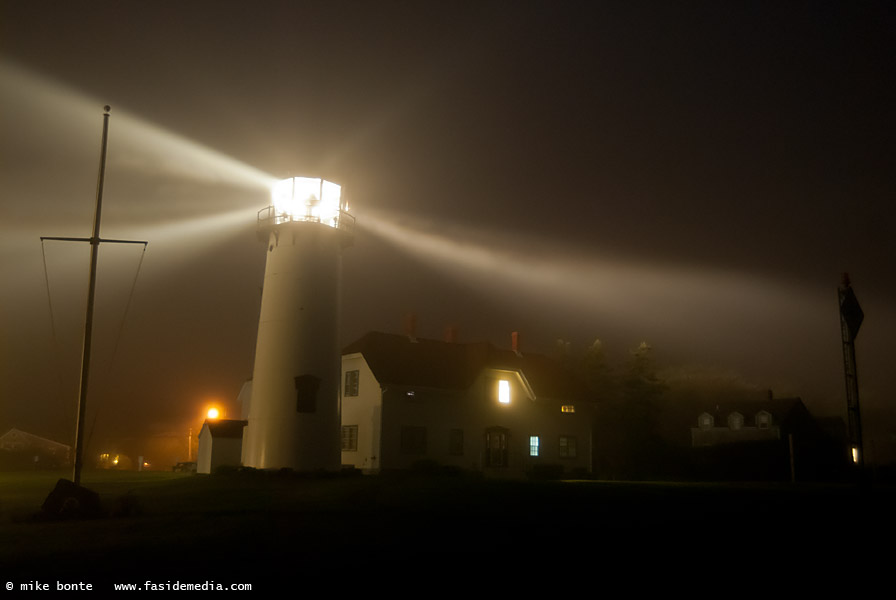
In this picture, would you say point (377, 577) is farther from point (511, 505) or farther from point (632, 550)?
point (511, 505)

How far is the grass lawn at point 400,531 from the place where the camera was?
10.3 meters

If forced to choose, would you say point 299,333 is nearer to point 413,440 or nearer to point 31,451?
point 413,440

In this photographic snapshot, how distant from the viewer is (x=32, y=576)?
9555 mm

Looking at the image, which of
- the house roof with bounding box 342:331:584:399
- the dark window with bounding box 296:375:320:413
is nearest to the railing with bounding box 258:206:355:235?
the dark window with bounding box 296:375:320:413

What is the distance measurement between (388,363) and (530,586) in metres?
26.3

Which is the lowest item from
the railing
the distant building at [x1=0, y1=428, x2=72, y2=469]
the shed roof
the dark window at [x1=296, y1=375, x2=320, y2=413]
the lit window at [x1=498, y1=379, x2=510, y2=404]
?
the distant building at [x1=0, y1=428, x2=72, y2=469]

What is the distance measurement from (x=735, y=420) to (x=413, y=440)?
129 ft

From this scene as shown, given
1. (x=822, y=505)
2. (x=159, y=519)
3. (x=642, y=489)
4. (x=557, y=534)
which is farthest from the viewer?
(x=642, y=489)

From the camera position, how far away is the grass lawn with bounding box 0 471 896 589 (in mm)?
10281

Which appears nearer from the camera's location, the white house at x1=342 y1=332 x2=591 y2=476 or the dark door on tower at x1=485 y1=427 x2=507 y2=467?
the white house at x1=342 y1=332 x2=591 y2=476

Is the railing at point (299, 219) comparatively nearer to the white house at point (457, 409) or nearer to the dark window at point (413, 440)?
the white house at point (457, 409)

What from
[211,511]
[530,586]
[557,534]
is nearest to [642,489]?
[557,534]

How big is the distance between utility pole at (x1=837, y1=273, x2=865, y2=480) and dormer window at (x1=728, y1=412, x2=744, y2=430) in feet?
164

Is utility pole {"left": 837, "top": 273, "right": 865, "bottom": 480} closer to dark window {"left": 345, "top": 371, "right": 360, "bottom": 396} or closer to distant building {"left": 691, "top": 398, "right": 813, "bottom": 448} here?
dark window {"left": 345, "top": 371, "right": 360, "bottom": 396}
